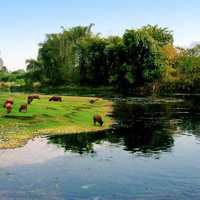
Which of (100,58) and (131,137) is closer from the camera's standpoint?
(131,137)

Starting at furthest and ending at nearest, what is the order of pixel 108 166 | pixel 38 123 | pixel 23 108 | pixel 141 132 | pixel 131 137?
1. pixel 23 108
2. pixel 38 123
3. pixel 141 132
4. pixel 131 137
5. pixel 108 166

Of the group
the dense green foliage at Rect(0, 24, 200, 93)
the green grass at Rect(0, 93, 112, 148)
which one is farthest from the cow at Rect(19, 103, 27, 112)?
the dense green foliage at Rect(0, 24, 200, 93)

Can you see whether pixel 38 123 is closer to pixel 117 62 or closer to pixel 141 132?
pixel 141 132

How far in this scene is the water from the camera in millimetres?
25159

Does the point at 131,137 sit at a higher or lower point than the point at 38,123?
lower

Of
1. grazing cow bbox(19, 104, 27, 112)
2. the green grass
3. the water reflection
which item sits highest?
grazing cow bbox(19, 104, 27, 112)

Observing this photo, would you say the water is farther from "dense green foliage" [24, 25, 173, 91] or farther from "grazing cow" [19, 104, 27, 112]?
"dense green foliage" [24, 25, 173, 91]

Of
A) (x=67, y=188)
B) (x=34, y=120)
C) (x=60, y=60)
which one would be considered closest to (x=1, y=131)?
(x=34, y=120)

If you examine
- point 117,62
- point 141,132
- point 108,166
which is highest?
point 117,62

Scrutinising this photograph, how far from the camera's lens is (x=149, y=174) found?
29000 mm

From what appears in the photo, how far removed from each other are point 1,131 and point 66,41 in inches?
4678

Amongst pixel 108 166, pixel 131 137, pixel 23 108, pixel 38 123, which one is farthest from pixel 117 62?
pixel 108 166

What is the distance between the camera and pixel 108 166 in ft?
103

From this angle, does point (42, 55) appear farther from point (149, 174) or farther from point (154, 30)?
point (149, 174)
